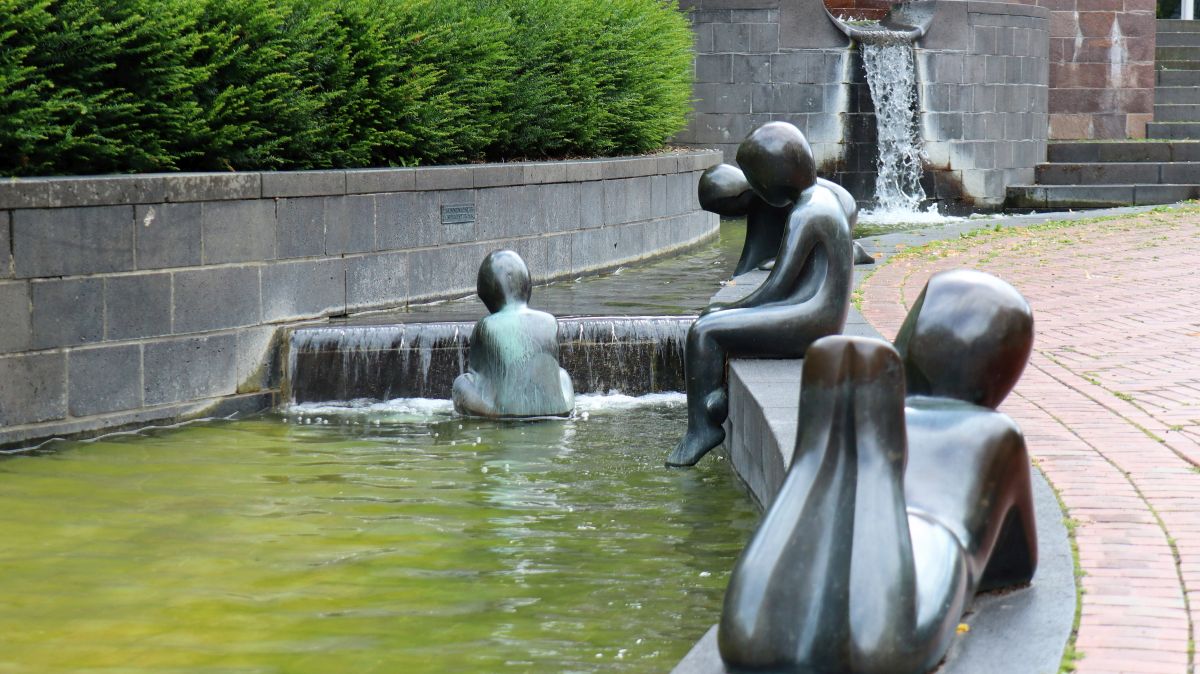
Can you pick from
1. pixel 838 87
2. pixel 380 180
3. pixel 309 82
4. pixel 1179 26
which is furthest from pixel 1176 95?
pixel 309 82

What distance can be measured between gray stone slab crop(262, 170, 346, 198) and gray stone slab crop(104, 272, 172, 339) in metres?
1.09

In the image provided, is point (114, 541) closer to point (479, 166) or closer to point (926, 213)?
point (479, 166)

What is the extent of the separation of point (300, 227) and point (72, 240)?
75.8 inches

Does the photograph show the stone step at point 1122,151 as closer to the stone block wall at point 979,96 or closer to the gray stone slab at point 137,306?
the stone block wall at point 979,96

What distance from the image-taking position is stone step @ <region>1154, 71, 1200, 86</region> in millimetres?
25609

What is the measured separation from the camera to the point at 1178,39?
2695 cm

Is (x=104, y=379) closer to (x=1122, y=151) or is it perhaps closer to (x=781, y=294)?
(x=781, y=294)

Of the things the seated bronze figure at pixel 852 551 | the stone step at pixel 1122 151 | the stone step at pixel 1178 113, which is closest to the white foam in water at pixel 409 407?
the seated bronze figure at pixel 852 551

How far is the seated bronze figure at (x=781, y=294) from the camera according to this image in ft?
22.1

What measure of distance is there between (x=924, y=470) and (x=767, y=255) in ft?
13.5

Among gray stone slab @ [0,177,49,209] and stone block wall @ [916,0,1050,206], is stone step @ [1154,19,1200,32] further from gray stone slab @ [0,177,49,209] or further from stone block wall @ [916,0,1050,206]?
gray stone slab @ [0,177,49,209]

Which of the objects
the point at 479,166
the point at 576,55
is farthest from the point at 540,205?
the point at 576,55

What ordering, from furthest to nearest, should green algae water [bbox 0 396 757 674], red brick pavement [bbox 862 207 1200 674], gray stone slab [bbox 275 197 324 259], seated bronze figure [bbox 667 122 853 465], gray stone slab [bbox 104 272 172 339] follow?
gray stone slab [bbox 275 197 324 259] < gray stone slab [bbox 104 272 172 339] < seated bronze figure [bbox 667 122 853 465] < green algae water [bbox 0 396 757 674] < red brick pavement [bbox 862 207 1200 674]

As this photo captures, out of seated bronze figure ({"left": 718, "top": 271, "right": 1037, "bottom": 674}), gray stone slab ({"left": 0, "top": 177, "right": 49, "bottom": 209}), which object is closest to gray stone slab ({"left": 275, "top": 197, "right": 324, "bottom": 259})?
gray stone slab ({"left": 0, "top": 177, "right": 49, "bottom": 209})
